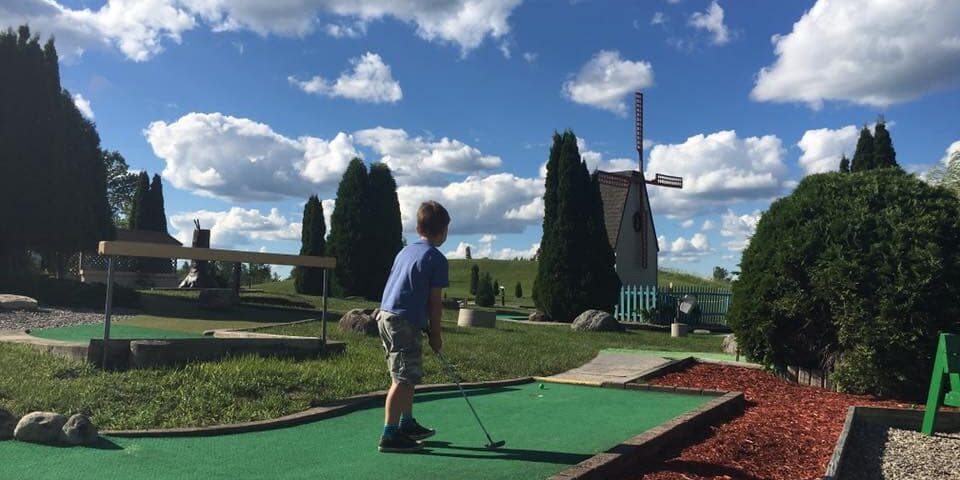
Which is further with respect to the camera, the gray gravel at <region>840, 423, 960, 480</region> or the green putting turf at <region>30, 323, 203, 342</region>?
the green putting turf at <region>30, 323, 203, 342</region>

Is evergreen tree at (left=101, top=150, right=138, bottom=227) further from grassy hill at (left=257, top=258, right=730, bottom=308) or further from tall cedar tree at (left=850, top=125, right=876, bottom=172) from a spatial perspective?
tall cedar tree at (left=850, top=125, right=876, bottom=172)

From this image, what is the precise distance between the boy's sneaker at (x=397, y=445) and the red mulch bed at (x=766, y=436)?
1.36 m

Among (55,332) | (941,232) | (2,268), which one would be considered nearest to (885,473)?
(941,232)

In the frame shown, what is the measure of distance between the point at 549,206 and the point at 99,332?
52.9 ft

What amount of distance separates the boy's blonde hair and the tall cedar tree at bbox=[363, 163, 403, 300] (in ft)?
69.5

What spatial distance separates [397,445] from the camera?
4086 mm

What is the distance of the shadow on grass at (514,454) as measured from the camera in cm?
402

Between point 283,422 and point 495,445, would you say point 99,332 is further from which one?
point 495,445

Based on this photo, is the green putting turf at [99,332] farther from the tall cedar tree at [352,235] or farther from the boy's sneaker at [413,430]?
the tall cedar tree at [352,235]

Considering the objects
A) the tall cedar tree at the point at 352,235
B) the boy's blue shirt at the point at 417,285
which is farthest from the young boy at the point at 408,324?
the tall cedar tree at the point at 352,235

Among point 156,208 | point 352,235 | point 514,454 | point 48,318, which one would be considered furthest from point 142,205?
point 514,454

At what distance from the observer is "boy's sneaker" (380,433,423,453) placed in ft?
13.4

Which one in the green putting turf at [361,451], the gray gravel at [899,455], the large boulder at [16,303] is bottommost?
the gray gravel at [899,455]

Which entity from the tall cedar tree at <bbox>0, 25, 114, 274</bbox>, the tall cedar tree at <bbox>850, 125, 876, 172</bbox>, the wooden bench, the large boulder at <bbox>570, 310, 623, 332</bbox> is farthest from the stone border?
the tall cedar tree at <bbox>850, 125, 876, 172</bbox>
